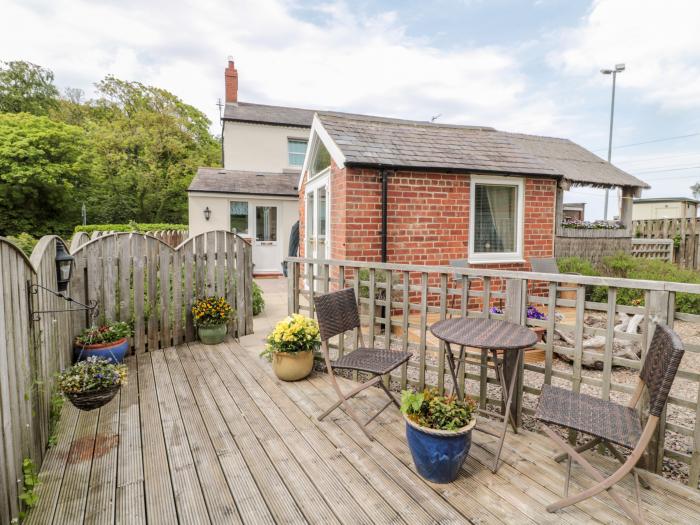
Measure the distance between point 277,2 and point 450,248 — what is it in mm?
5202

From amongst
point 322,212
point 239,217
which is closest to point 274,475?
point 322,212

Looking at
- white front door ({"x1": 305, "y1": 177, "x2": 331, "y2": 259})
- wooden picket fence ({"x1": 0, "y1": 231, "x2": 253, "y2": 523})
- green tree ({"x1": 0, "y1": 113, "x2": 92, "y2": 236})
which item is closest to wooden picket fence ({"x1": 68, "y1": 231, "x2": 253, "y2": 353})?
wooden picket fence ({"x1": 0, "y1": 231, "x2": 253, "y2": 523})

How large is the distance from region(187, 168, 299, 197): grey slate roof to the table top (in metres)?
10.8

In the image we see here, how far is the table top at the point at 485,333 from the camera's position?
2.39 metres

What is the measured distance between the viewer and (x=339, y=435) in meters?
2.82

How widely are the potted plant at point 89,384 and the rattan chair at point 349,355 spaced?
5.21 feet

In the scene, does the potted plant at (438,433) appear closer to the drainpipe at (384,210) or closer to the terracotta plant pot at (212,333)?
the terracotta plant pot at (212,333)

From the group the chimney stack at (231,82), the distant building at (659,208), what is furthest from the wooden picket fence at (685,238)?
the chimney stack at (231,82)

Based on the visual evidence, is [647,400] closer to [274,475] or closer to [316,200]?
[274,475]

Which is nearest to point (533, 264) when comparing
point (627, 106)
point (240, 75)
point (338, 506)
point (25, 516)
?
point (338, 506)

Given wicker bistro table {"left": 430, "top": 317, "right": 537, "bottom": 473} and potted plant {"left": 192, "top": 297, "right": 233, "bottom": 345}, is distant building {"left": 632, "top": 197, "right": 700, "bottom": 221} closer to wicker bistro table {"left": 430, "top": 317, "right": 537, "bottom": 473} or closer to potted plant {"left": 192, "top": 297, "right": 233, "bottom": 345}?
wicker bistro table {"left": 430, "top": 317, "right": 537, "bottom": 473}

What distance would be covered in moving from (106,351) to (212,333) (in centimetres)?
127

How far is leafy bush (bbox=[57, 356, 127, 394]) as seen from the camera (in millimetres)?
2648

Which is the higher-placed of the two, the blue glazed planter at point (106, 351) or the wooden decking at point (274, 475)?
the blue glazed planter at point (106, 351)
